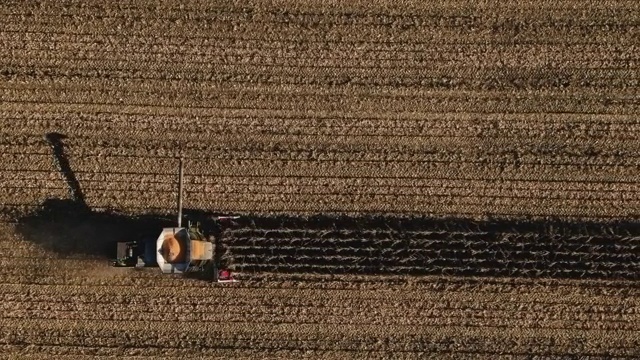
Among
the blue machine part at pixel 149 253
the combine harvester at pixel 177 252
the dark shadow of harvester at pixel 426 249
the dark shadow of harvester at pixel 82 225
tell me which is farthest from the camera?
the dark shadow of harvester at pixel 82 225

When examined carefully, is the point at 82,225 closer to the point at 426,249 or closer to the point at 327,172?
the point at 327,172

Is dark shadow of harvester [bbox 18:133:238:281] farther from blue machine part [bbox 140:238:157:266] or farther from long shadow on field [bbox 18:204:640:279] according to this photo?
blue machine part [bbox 140:238:157:266]

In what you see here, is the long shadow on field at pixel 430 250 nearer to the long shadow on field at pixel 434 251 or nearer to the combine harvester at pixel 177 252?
the long shadow on field at pixel 434 251

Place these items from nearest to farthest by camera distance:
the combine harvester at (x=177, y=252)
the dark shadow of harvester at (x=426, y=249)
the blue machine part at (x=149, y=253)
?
the combine harvester at (x=177, y=252) < the blue machine part at (x=149, y=253) < the dark shadow of harvester at (x=426, y=249)

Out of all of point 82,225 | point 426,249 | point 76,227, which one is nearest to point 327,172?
point 426,249

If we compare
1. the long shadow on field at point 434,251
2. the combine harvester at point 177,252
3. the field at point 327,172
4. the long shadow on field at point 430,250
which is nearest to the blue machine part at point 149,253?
the combine harvester at point 177,252

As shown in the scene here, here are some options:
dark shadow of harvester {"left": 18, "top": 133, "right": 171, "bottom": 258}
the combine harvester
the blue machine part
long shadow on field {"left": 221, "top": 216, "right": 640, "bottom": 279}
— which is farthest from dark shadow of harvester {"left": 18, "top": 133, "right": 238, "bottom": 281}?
long shadow on field {"left": 221, "top": 216, "right": 640, "bottom": 279}
